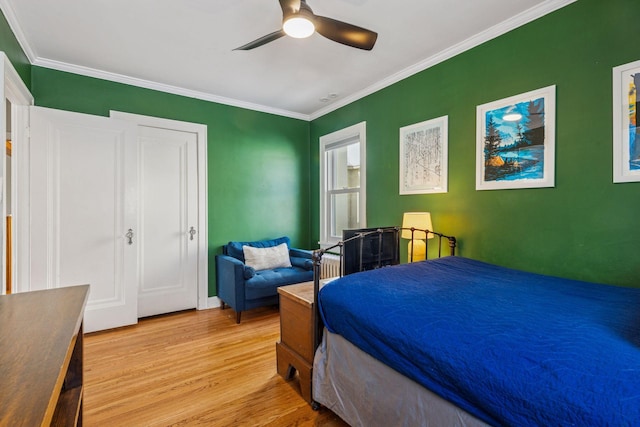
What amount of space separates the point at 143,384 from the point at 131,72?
2922 mm

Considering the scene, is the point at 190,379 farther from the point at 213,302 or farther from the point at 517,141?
the point at 517,141

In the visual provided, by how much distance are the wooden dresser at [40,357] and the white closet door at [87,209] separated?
189 cm

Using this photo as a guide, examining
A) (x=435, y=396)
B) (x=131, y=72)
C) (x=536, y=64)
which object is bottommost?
(x=435, y=396)

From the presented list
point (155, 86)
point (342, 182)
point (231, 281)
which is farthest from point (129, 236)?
point (342, 182)

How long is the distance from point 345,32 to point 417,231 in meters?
1.79

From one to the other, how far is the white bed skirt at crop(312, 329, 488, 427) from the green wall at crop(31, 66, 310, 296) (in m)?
2.50

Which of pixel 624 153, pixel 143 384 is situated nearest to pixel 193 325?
pixel 143 384

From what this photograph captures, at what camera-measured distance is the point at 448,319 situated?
1.26m

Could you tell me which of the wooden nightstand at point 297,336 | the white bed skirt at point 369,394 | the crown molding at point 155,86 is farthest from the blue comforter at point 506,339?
the crown molding at point 155,86

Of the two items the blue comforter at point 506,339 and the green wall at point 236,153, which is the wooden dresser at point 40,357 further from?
the green wall at point 236,153

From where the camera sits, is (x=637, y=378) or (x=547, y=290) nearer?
(x=637, y=378)

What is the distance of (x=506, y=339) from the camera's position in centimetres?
107

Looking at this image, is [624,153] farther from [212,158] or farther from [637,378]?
[212,158]

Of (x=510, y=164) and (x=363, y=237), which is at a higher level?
(x=510, y=164)
